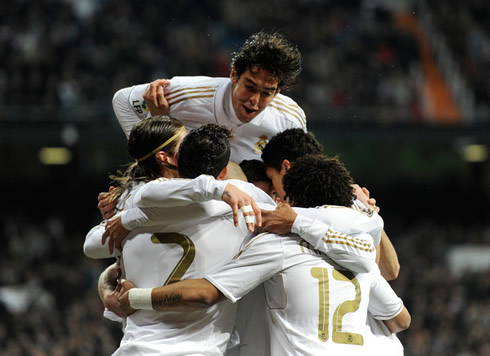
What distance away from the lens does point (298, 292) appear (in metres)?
3.37

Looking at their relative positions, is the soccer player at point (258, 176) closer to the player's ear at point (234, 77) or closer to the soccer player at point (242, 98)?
the soccer player at point (242, 98)

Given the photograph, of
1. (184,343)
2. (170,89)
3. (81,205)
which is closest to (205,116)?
(170,89)

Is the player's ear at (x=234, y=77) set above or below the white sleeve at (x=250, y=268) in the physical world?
above

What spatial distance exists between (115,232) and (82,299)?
9.60 meters

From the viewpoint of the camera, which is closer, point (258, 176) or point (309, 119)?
point (258, 176)

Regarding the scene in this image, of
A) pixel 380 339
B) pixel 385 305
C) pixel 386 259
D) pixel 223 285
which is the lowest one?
pixel 380 339

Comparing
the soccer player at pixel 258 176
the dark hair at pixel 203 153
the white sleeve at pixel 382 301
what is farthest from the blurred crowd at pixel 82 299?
the dark hair at pixel 203 153

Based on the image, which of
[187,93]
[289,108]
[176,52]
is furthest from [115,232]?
[176,52]

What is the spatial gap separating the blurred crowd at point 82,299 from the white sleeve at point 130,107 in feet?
22.1

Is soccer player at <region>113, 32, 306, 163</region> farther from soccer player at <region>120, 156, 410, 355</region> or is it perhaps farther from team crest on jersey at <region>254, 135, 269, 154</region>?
soccer player at <region>120, 156, 410, 355</region>

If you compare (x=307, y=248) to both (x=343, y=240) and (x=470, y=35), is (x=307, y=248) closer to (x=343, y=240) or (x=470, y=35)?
(x=343, y=240)

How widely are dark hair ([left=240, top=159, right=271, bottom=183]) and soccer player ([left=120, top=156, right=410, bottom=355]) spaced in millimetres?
892

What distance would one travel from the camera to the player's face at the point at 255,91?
170 inches

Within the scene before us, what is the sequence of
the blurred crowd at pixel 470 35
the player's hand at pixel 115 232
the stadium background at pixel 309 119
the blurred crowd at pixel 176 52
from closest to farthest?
the player's hand at pixel 115 232 → the stadium background at pixel 309 119 → the blurred crowd at pixel 176 52 → the blurred crowd at pixel 470 35
